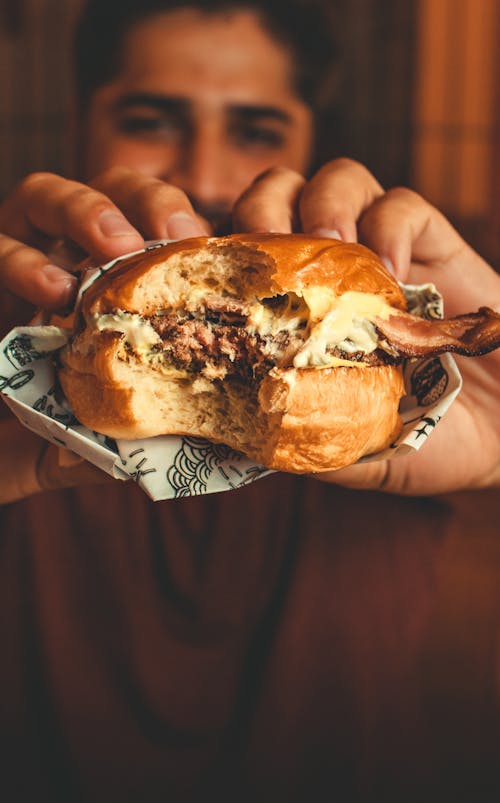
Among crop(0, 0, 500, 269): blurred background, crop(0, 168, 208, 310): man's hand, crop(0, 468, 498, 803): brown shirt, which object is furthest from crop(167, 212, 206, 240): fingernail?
crop(0, 0, 500, 269): blurred background

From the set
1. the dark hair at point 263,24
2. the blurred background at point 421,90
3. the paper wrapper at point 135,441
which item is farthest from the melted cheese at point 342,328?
the blurred background at point 421,90

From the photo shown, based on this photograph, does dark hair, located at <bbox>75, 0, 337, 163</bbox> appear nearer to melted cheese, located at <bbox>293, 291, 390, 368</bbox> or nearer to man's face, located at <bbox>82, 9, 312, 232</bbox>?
man's face, located at <bbox>82, 9, 312, 232</bbox>

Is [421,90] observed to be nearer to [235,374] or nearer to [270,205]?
[270,205]

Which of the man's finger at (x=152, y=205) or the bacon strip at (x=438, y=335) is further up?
the man's finger at (x=152, y=205)

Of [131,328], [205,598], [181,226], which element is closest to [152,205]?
[181,226]

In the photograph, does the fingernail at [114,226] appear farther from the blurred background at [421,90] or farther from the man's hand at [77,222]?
the blurred background at [421,90]
